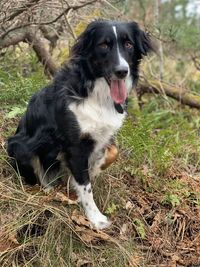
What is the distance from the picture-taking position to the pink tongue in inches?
143

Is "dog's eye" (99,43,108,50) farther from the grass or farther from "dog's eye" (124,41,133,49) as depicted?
the grass

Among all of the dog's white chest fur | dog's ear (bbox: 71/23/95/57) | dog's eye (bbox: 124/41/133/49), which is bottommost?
the dog's white chest fur

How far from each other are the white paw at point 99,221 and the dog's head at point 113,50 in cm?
90

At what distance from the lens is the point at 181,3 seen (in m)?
9.65

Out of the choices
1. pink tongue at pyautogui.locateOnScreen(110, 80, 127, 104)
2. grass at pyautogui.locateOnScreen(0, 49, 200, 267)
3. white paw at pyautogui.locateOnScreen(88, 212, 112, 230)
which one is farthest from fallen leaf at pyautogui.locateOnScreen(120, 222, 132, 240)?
pink tongue at pyautogui.locateOnScreen(110, 80, 127, 104)

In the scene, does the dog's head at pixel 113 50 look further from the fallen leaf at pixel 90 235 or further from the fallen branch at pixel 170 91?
the fallen branch at pixel 170 91

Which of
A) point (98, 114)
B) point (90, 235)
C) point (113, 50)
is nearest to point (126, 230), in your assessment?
point (90, 235)

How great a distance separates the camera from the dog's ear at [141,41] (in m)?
3.71

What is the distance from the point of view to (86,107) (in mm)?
3652

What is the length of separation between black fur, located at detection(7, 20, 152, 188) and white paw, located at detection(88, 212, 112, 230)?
27 cm

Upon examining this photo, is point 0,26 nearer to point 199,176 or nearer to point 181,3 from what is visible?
point 199,176

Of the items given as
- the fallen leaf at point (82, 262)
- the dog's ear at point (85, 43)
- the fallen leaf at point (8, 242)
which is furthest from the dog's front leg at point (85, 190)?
the dog's ear at point (85, 43)

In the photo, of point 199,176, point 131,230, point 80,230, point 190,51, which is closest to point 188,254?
point 131,230

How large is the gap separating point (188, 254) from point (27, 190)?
1386 millimetres
